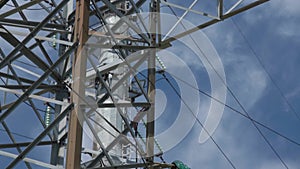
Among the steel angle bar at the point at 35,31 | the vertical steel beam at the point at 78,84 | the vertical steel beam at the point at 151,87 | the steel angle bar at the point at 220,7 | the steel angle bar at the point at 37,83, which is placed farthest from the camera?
the steel angle bar at the point at 220,7

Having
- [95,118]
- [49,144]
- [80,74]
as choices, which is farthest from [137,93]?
[80,74]

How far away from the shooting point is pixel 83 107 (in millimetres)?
11430

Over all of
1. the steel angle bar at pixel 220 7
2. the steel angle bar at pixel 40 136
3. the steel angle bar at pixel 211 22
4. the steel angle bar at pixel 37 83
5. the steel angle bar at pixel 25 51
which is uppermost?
the steel angle bar at pixel 220 7

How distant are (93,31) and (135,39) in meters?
1.12

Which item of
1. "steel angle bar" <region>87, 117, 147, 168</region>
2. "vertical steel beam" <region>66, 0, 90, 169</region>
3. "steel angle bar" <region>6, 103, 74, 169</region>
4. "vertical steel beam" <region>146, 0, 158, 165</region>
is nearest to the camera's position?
"vertical steel beam" <region>66, 0, 90, 169</region>

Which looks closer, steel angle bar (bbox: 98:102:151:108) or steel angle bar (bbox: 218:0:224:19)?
steel angle bar (bbox: 98:102:151:108)

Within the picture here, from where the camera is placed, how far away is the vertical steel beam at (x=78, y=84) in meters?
10.9

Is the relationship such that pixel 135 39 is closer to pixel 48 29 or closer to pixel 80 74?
pixel 48 29

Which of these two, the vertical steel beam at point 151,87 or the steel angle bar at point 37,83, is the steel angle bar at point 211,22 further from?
the steel angle bar at point 37,83

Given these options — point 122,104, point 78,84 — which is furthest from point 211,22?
point 78,84

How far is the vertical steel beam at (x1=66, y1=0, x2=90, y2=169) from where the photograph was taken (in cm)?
1088

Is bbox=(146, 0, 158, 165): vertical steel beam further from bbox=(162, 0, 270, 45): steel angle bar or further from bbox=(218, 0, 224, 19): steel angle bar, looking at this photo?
bbox=(218, 0, 224, 19): steel angle bar

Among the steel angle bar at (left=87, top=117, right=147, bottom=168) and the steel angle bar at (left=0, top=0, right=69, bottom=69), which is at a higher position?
the steel angle bar at (left=0, top=0, right=69, bottom=69)

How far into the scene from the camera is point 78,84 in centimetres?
1148
